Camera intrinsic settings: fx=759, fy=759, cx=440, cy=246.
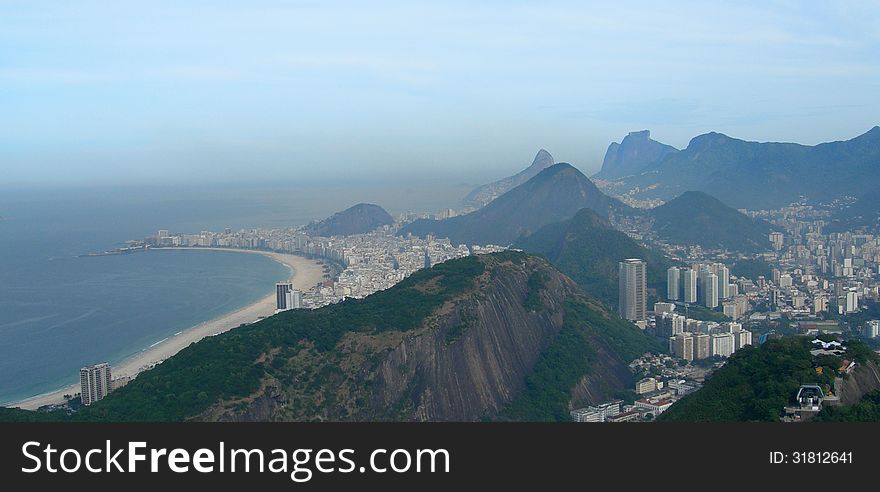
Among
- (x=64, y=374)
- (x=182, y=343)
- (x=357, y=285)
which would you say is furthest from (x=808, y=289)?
(x=64, y=374)

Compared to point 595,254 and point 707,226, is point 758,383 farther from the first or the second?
point 707,226

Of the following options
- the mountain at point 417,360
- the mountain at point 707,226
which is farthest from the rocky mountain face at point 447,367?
the mountain at point 707,226

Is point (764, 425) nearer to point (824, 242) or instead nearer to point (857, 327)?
point (857, 327)

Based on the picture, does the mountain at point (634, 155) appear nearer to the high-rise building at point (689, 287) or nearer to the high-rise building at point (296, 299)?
the high-rise building at point (689, 287)

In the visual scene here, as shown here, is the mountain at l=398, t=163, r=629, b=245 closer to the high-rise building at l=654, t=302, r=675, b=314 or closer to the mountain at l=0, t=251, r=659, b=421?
the high-rise building at l=654, t=302, r=675, b=314

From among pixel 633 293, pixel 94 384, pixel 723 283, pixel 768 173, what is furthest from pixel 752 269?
pixel 768 173
